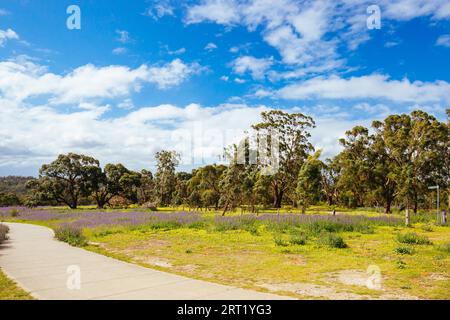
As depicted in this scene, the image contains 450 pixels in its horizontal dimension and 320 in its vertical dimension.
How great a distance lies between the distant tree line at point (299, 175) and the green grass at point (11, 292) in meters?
25.0

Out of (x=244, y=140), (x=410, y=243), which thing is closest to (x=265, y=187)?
(x=244, y=140)

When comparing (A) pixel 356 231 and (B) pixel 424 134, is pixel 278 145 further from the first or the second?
(A) pixel 356 231

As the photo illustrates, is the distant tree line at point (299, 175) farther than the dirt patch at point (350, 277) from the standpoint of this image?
Yes

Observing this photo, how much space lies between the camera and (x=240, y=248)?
41.3ft

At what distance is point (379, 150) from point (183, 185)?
33.9m

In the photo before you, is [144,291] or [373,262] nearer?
[144,291]

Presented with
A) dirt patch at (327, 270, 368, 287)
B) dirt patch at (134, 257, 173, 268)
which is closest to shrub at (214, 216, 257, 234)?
dirt patch at (134, 257, 173, 268)

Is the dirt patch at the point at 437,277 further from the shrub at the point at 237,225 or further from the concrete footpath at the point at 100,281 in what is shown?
the shrub at the point at 237,225

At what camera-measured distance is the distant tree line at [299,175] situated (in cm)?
3769

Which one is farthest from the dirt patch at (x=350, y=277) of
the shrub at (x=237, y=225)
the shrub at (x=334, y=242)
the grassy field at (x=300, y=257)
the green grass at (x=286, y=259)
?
the shrub at (x=237, y=225)

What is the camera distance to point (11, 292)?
21.0 ft

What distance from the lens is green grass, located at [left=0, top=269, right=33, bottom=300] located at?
19.9ft

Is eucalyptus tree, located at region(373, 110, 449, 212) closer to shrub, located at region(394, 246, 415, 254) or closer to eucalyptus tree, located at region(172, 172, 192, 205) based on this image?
shrub, located at region(394, 246, 415, 254)

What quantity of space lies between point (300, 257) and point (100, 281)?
5946 mm
